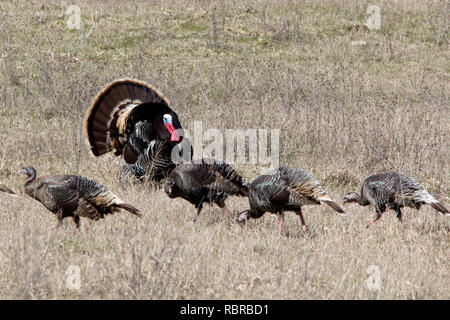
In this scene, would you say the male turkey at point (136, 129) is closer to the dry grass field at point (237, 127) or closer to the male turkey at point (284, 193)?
the dry grass field at point (237, 127)

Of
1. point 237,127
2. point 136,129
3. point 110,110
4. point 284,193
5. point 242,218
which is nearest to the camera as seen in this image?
point 284,193

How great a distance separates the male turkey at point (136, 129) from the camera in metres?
7.27

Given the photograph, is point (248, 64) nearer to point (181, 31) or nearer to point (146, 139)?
point (181, 31)

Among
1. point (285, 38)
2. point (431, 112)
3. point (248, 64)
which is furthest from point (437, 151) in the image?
point (285, 38)

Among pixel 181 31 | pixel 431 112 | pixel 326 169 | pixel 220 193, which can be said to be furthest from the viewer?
pixel 181 31

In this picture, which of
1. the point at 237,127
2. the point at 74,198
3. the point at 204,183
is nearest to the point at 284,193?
the point at 204,183

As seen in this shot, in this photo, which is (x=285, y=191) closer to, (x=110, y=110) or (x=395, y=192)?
(x=395, y=192)

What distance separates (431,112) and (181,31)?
852cm

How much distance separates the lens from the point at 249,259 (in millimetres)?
4945

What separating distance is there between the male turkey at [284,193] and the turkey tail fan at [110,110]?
241cm

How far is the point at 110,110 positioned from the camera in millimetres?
7820

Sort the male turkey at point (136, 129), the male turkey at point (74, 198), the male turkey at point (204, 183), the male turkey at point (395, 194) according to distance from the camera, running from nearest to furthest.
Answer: the male turkey at point (74, 198) → the male turkey at point (395, 194) → the male turkey at point (204, 183) → the male turkey at point (136, 129)

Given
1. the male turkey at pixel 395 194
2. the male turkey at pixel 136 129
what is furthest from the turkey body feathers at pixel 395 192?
the male turkey at pixel 136 129

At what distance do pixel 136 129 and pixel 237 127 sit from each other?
242 centimetres
